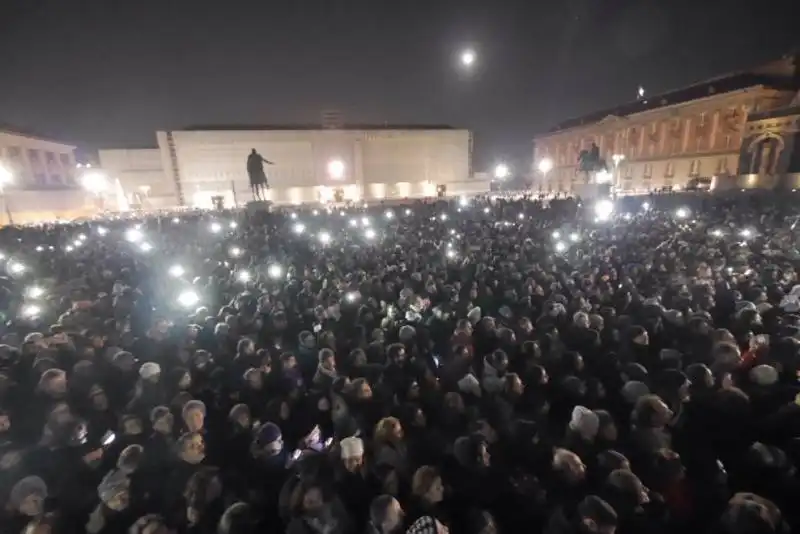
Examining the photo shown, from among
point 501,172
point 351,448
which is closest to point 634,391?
point 351,448

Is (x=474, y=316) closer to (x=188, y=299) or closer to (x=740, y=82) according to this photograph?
(x=188, y=299)

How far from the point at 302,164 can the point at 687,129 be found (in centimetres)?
3440

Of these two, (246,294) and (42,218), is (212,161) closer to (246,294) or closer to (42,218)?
(42,218)

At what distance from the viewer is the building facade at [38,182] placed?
2441 centimetres

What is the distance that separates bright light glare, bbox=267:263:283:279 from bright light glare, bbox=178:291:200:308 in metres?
1.98

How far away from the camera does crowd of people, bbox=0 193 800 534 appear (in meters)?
3.37

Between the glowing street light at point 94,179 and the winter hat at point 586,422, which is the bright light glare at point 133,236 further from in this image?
the glowing street light at point 94,179

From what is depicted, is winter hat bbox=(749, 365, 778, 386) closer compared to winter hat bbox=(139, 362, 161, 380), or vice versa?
winter hat bbox=(749, 365, 778, 386)

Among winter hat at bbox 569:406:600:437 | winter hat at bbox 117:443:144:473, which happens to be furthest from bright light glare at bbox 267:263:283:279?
winter hat at bbox 569:406:600:437

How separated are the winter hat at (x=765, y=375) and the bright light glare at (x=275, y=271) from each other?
9.14 m

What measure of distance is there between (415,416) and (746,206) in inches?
809

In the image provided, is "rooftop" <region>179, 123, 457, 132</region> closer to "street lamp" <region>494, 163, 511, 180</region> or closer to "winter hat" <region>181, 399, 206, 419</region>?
"street lamp" <region>494, 163, 511, 180</region>

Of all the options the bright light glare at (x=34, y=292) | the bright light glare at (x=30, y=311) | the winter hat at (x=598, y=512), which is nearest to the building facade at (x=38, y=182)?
the bright light glare at (x=34, y=292)

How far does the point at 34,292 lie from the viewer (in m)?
9.48
